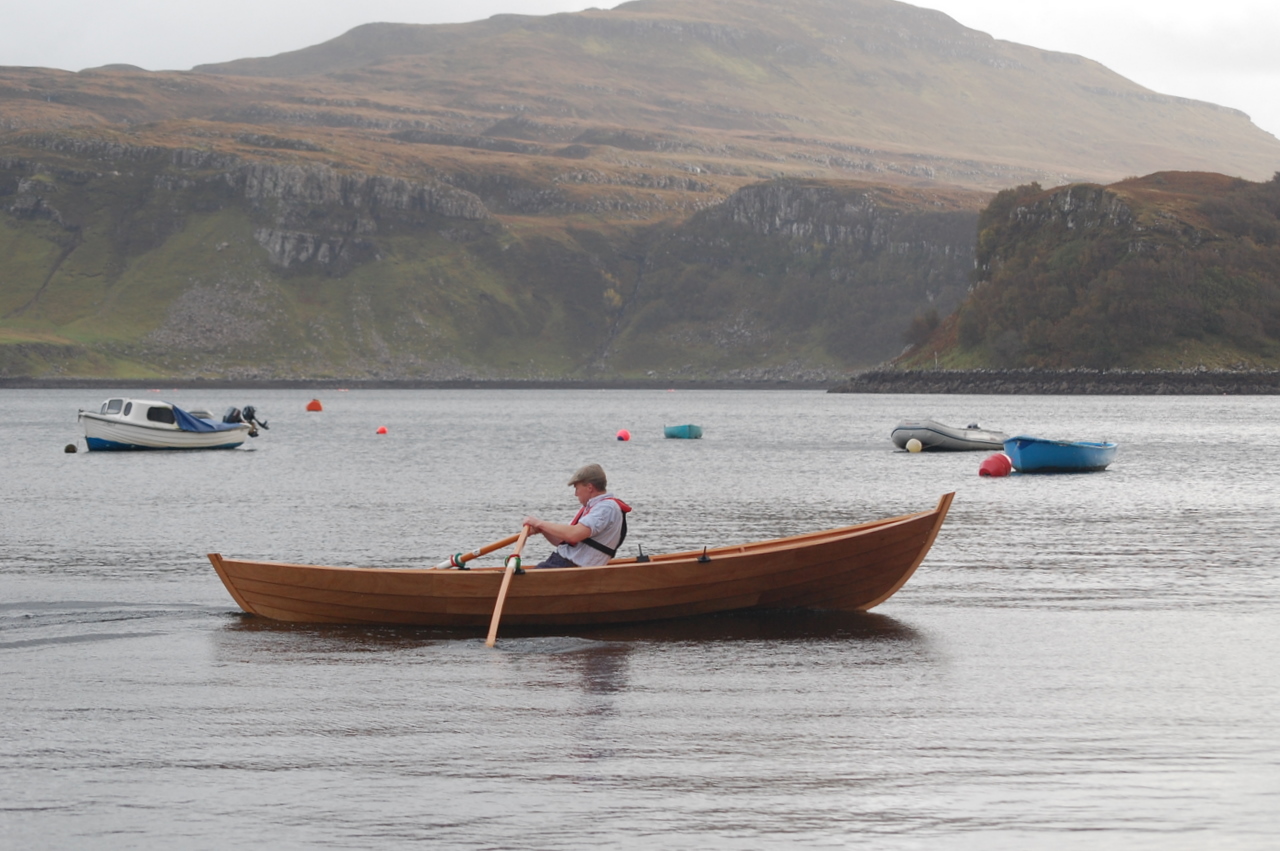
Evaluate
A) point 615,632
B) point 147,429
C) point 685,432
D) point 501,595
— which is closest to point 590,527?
point 501,595

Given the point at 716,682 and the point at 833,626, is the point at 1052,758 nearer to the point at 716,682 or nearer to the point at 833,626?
the point at 716,682

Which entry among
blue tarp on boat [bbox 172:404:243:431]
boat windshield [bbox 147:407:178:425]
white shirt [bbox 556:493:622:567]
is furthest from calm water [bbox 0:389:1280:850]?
boat windshield [bbox 147:407:178:425]

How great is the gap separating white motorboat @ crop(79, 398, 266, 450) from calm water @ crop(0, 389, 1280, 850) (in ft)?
146

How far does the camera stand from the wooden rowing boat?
22.3 metres

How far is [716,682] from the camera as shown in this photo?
18891 millimetres

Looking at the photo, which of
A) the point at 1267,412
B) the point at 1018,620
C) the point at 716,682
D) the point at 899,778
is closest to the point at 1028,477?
the point at 1018,620

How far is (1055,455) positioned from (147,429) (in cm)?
5112

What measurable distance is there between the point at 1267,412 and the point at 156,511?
5155 inches

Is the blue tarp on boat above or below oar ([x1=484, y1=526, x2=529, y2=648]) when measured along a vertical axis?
below

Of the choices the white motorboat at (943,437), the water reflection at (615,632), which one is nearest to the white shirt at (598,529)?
the water reflection at (615,632)

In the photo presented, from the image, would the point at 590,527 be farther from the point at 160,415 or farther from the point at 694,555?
the point at 160,415

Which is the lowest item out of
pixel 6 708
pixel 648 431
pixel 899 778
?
pixel 648 431

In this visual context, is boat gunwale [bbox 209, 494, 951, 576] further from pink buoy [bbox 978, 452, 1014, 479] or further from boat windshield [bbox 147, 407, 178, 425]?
boat windshield [bbox 147, 407, 178, 425]

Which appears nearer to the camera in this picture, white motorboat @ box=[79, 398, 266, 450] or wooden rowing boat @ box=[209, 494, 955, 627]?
wooden rowing boat @ box=[209, 494, 955, 627]
